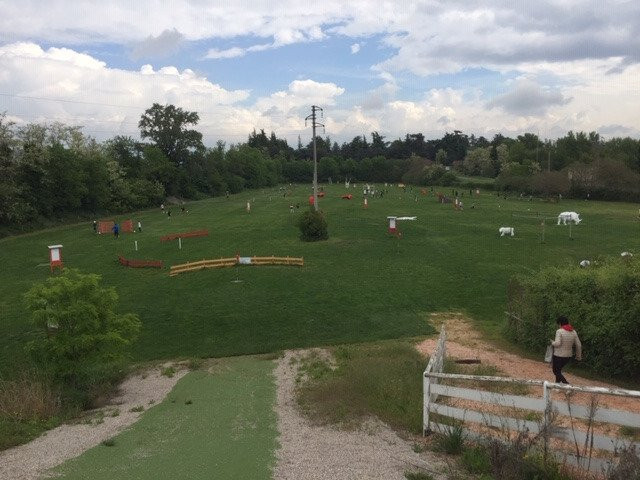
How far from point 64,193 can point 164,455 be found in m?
59.5

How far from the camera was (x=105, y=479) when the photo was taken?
7637mm

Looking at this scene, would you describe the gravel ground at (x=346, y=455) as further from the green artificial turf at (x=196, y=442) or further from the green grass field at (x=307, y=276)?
the green grass field at (x=307, y=276)

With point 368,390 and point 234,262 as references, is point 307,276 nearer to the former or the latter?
point 234,262

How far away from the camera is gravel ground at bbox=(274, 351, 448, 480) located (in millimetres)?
7363

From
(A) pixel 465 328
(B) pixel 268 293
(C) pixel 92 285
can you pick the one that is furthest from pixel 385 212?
(C) pixel 92 285

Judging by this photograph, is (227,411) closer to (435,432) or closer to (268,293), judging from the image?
(435,432)

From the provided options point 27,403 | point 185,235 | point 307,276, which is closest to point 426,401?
point 27,403

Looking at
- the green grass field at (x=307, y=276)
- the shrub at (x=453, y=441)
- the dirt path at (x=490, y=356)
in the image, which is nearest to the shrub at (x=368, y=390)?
the shrub at (x=453, y=441)

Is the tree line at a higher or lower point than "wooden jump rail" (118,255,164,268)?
higher

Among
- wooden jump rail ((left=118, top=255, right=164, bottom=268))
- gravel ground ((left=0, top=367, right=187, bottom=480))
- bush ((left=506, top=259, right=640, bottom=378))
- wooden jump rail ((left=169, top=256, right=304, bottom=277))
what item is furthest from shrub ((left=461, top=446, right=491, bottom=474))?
wooden jump rail ((left=118, top=255, right=164, bottom=268))

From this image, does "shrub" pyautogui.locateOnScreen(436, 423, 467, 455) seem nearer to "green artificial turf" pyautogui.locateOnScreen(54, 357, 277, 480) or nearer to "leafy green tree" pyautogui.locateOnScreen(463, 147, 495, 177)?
"green artificial turf" pyautogui.locateOnScreen(54, 357, 277, 480)

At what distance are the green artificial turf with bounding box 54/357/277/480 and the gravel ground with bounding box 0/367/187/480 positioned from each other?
1.14 ft

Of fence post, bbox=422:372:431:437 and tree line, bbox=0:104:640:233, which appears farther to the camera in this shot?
tree line, bbox=0:104:640:233

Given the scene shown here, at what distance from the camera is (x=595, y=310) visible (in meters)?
13.9
